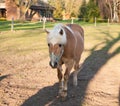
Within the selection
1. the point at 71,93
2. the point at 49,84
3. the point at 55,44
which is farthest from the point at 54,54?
the point at 49,84

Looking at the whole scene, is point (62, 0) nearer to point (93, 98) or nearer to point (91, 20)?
point (91, 20)

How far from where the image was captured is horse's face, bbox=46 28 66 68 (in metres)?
6.20

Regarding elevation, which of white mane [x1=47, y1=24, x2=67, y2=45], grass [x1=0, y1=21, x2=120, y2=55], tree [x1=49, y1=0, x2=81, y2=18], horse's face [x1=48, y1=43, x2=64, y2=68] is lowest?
grass [x1=0, y1=21, x2=120, y2=55]

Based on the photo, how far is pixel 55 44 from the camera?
245 inches

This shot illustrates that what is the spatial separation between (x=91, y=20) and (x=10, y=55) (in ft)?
142

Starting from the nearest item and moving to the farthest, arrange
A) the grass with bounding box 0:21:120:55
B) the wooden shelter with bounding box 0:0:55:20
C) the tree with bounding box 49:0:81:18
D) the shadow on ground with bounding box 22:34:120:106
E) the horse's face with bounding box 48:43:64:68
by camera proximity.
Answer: the horse's face with bounding box 48:43:64:68 → the shadow on ground with bounding box 22:34:120:106 → the grass with bounding box 0:21:120:55 → the wooden shelter with bounding box 0:0:55:20 → the tree with bounding box 49:0:81:18

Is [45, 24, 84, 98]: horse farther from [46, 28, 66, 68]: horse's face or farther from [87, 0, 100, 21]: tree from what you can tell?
[87, 0, 100, 21]: tree

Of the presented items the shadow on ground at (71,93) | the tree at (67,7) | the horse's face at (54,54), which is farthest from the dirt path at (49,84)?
the tree at (67,7)

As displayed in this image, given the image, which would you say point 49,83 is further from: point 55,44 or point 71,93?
point 55,44

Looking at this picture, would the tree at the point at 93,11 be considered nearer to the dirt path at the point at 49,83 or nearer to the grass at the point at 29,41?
the grass at the point at 29,41

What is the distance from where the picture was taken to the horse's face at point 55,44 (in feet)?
20.3

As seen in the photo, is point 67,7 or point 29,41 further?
point 67,7

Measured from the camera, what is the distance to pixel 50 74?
9.76 metres

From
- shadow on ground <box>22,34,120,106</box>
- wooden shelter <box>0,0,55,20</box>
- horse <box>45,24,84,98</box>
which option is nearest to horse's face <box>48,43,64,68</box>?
horse <box>45,24,84,98</box>
